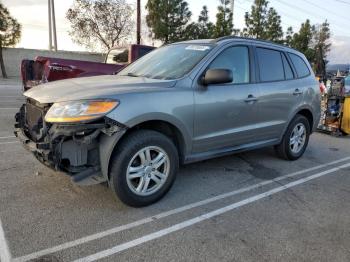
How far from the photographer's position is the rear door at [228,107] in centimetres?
414

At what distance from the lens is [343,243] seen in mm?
3301

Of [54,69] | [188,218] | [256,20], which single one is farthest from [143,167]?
[256,20]

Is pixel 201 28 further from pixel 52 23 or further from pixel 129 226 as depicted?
pixel 129 226

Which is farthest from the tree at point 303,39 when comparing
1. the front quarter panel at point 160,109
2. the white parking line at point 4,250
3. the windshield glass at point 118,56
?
the white parking line at point 4,250

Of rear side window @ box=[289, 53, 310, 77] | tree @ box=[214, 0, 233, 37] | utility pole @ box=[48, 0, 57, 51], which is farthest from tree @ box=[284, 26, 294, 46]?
rear side window @ box=[289, 53, 310, 77]

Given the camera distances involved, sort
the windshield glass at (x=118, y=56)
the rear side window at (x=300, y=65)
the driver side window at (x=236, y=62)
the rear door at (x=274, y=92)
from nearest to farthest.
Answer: the driver side window at (x=236, y=62) < the rear door at (x=274, y=92) < the rear side window at (x=300, y=65) < the windshield glass at (x=118, y=56)

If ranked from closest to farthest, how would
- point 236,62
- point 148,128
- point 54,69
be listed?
point 148,128
point 236,62
point 54,69

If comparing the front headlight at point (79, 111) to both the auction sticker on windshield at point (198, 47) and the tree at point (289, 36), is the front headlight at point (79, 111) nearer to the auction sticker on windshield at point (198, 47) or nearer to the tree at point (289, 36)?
the auction sticker on windshield at point (198, 47)

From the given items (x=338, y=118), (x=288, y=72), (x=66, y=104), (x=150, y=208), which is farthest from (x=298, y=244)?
(x=338, y=118)

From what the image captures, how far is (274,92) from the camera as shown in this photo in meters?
5.10

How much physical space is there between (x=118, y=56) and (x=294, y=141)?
611 cm

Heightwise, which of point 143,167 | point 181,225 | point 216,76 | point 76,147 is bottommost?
point 181,225

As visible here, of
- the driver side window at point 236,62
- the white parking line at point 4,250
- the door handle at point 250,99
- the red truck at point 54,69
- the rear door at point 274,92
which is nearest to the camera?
the white parking line at point 4,250

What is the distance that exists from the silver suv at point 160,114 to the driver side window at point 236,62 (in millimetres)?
12
